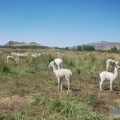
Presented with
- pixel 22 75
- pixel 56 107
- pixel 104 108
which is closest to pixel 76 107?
pixel 56 107

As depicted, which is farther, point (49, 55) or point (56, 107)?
point (49, 55)

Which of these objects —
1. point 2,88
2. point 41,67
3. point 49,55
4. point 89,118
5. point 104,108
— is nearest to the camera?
point 89,118

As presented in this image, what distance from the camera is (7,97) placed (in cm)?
688

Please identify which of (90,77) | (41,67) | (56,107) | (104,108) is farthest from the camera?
(41,67)

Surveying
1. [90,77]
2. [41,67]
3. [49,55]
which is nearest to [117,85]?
[90,77]

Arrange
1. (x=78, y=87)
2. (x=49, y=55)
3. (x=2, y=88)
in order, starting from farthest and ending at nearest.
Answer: (x=49, y=55), (x=78, y=87), (x=2, y=88)

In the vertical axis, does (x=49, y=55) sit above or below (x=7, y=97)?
above

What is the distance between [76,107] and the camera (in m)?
5.59

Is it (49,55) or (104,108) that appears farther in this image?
(49,55)

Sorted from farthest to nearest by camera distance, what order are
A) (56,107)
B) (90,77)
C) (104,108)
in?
(90,77) → (104,108) → (56,107)

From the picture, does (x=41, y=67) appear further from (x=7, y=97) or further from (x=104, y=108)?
(x=104, y=108)

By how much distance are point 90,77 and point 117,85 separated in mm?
1842

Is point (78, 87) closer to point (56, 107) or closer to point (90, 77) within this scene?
point (90, 77)

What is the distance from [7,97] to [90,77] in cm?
510
